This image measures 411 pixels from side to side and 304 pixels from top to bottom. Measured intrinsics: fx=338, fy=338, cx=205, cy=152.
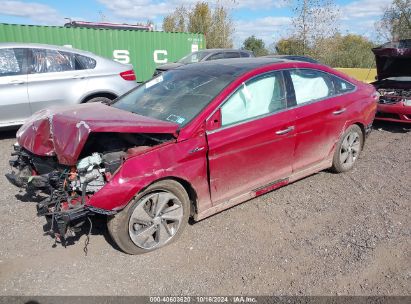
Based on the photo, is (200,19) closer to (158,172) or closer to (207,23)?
(207,23)

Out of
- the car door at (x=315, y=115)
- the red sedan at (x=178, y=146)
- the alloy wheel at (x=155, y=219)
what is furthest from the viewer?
the car door at (x=315, y=115)

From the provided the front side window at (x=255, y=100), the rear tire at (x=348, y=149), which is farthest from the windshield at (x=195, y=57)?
the front side window at (x=255, y=100)

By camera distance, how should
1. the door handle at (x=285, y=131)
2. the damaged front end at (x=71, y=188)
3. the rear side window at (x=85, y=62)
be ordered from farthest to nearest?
1. the rear side window at (x=85, y=62)
2. the door handle at (x=285, y=131)
3. the damaged front end at (x=71, y=188)

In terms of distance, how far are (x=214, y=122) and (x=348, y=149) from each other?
2.50m

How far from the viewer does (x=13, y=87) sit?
5.83 m

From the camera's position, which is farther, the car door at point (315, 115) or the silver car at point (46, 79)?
the silver car at point (46, 79)

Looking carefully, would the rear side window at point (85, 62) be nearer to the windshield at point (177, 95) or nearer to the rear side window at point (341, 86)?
the windshield at point (177, 95)

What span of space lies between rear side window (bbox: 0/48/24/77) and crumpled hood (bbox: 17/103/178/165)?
122 inches

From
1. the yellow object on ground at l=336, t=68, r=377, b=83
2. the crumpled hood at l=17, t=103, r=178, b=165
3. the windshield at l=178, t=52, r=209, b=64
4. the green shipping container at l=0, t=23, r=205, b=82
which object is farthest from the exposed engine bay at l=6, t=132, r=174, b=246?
the yellow object on ground at l=336, t=68, r=377, b=83

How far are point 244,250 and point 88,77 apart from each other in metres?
4.75

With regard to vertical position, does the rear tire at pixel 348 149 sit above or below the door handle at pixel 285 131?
below

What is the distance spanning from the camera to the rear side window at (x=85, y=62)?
6420 mm

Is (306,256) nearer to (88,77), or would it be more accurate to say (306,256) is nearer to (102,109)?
(102,109)

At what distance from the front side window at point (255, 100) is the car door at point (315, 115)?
251mm
